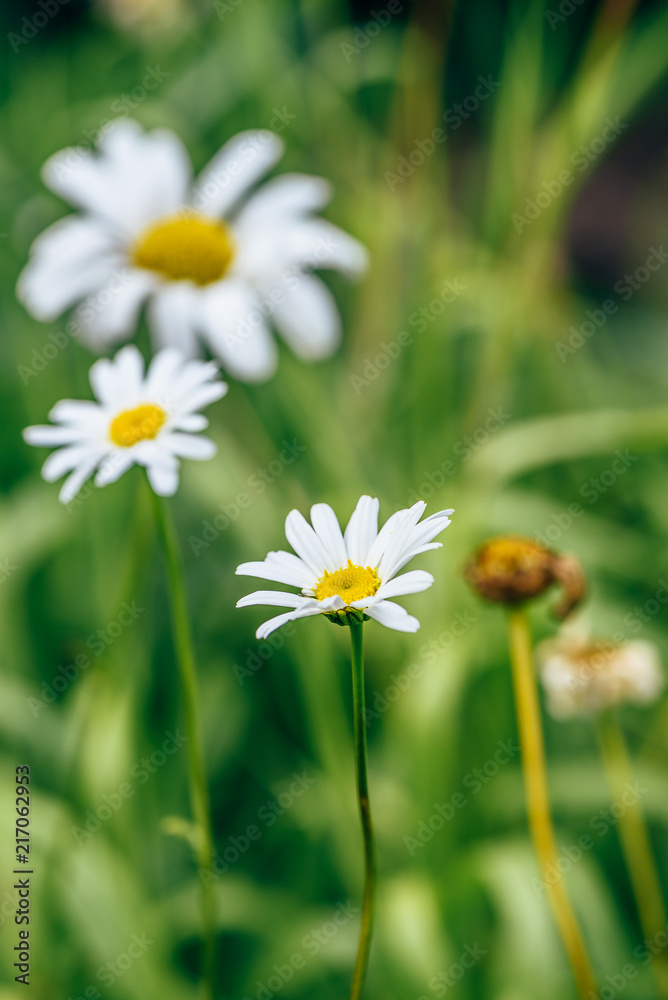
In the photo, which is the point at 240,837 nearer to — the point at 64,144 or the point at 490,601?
the point at 490,601

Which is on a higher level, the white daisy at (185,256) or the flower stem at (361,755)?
the white daisy at (185,256)

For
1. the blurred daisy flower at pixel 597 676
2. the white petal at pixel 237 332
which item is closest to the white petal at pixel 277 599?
the blurred daisy flower at pixel 597 676

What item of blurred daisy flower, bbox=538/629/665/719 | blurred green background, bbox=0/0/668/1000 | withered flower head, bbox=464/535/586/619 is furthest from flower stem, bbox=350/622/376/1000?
blurred daisy flower, bbox=538/629/665/719

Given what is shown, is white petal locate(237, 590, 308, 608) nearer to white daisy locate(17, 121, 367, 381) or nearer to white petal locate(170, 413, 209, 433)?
white petal locate(170, 413, 209, 433)

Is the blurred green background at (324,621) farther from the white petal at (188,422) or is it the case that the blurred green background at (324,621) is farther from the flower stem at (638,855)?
the white petal at (188,422)

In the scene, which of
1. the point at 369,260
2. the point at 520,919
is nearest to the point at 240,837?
the point at 520,919

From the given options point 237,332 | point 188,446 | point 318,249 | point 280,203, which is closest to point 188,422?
point 188,446
